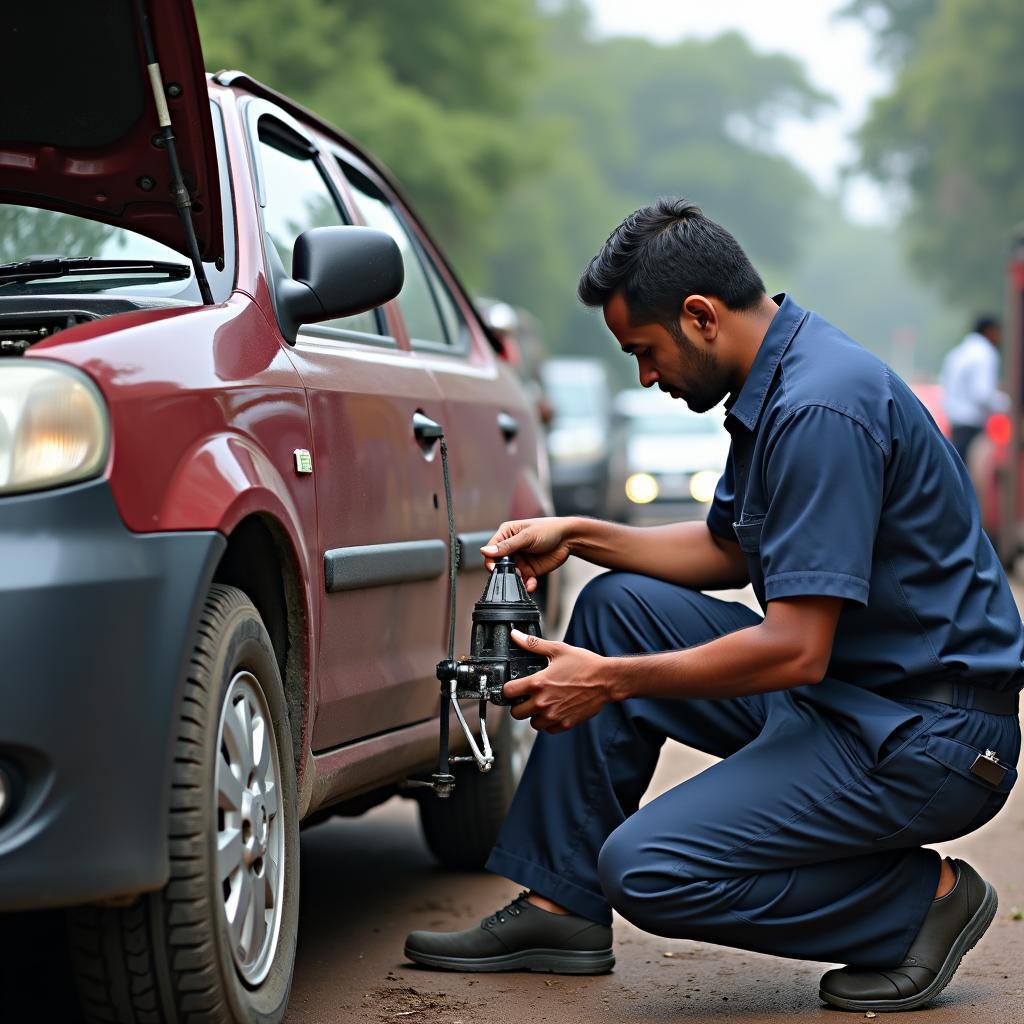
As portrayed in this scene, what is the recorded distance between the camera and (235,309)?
3.24 metres

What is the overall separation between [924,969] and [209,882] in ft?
4.75

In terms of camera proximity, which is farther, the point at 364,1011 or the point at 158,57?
the point at 364,1011

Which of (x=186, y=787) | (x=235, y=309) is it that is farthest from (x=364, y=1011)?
(x=235, y=309)

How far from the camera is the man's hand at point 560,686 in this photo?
3.38 m

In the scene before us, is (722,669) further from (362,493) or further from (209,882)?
(209,882)

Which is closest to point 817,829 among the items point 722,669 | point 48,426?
point 722,669

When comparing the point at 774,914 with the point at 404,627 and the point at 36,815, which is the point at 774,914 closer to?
the point at 404,627

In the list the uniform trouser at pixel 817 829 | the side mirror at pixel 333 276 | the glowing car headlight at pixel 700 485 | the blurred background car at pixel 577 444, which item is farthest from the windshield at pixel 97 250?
the glowing car headlight at pixel 700 485

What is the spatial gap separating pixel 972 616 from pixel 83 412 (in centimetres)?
166

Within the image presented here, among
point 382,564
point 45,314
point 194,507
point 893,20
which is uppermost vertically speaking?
point 893,20

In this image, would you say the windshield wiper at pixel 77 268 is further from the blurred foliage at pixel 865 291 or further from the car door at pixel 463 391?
the blurred foliage at pixel 865 291

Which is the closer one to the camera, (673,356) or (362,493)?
(673,356)

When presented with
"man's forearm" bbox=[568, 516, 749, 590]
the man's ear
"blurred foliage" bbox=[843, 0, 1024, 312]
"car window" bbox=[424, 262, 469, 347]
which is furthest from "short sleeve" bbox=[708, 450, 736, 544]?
"blurred foliage" bbox=[843, 0, 1024, 312]

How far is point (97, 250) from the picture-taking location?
12.4 feet
